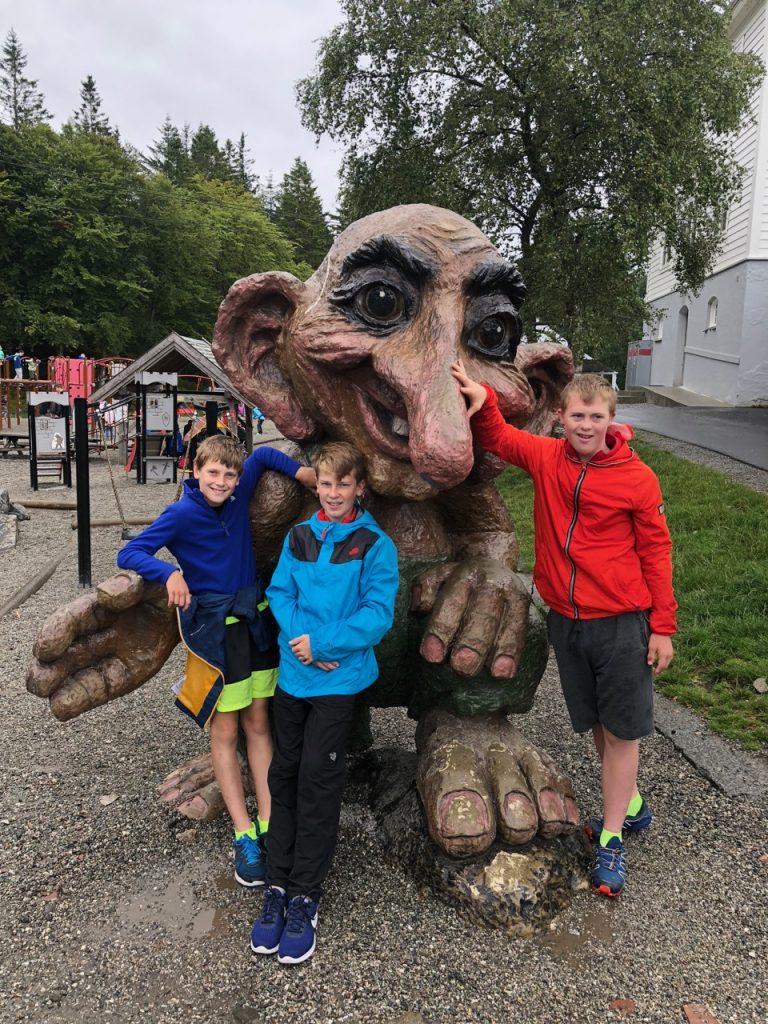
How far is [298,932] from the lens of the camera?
70.2 inches

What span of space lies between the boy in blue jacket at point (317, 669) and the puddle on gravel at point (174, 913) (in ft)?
0.55

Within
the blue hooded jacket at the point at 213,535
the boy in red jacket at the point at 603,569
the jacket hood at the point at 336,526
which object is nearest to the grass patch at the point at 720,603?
the boy in red jacket at the point at 603,569

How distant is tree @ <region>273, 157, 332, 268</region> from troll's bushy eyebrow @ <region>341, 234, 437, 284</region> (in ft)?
144

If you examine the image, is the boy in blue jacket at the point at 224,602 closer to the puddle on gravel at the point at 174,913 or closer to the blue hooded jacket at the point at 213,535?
the blue hooded jacket at the point at 213,535

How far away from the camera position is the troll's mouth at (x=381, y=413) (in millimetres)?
1846

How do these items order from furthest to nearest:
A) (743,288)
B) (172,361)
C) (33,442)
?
(743,288) < (33,442) < (172,361)

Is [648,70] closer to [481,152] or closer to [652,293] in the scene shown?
[481,152]

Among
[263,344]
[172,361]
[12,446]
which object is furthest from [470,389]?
[12,446]

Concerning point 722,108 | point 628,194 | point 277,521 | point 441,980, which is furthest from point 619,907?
point 722,108

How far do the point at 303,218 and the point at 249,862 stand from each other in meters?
48.0

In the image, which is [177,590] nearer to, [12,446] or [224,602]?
[224,602]

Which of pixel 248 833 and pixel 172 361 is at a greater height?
pixel 172 361

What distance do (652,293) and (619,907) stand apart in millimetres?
24055

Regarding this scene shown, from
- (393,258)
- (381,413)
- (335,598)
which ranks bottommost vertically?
(335,598)
